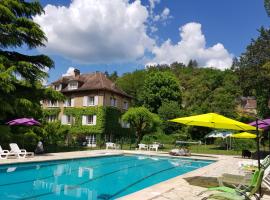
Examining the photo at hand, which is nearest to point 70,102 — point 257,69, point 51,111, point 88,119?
point 51,111

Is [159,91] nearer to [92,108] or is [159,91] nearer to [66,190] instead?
[92,108]

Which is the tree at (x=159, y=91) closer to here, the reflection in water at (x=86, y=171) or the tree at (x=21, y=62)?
the tree at (x=21, y=62)

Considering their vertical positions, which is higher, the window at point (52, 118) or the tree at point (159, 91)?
the tree at point (159, 91)

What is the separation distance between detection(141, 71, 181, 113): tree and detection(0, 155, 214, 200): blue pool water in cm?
3372

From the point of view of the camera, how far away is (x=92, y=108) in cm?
4006

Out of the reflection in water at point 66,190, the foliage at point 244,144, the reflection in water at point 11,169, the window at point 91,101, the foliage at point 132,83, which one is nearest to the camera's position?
the reflection in water at point 66,190

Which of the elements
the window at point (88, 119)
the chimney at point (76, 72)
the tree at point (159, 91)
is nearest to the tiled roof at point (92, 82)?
the chimney at point (76, 72)

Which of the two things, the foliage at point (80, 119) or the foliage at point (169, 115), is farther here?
the foliage at point (169, 115)

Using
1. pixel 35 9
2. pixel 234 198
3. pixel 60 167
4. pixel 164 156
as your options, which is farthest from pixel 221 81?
pixel 234 198

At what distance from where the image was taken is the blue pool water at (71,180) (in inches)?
419

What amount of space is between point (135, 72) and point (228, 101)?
36052 mm

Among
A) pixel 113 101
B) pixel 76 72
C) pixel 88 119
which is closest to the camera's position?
pixel 88 119

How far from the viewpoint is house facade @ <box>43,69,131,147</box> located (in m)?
39.6

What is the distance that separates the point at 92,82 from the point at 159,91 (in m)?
14.8
